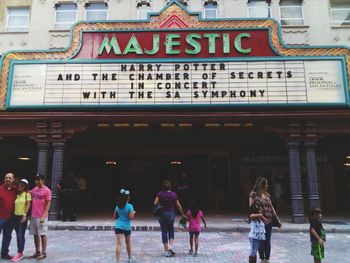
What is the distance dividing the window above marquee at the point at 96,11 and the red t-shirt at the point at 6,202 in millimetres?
13892

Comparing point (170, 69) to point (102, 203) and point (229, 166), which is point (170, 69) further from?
point (102, 203)

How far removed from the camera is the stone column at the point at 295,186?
43.0ft

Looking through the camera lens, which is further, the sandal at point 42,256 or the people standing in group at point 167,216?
the people standing in group at point 167,216

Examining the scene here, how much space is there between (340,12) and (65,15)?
1585 cm

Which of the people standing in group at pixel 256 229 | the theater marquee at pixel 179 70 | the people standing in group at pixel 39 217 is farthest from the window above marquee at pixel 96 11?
the people standing in group at pixel 256 229

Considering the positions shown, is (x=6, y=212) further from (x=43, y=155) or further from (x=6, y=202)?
(x=43, y=155)

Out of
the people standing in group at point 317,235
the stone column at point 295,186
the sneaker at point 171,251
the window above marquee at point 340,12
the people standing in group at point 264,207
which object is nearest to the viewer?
the people standing in group at point 317,235

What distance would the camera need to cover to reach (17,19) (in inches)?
781

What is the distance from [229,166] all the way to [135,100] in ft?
28.2

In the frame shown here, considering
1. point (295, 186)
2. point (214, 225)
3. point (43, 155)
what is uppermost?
point (43, 155)

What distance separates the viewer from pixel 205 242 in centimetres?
1015

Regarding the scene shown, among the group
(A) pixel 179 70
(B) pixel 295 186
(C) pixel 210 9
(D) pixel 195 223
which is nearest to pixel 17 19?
(C) pixel 210 9

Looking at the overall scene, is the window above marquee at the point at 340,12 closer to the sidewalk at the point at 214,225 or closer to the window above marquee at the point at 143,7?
the window above marquee at the point at 143,7

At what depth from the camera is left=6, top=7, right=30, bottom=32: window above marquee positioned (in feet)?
64.6
